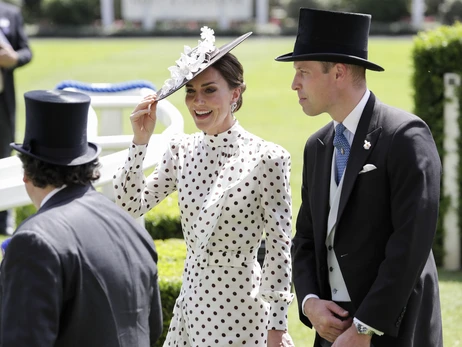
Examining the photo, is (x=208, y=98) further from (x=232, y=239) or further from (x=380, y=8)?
(x=380, y=8)

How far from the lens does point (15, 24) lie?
9711 millimetres

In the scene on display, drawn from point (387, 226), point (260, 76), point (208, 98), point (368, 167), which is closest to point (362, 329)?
point (387, 226)

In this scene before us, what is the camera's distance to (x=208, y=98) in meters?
3.96

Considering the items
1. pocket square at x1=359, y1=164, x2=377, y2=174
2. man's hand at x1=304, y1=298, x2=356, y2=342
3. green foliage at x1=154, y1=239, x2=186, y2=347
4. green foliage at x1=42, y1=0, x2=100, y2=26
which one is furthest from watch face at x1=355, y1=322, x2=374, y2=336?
green foliage at x1=42, y1=0, x2=100, y2=26

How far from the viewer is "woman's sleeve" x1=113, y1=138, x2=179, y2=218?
407cm

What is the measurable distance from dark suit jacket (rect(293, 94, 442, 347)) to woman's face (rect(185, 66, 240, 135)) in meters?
0.46

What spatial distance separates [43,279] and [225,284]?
124 centimetres

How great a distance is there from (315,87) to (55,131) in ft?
3.47

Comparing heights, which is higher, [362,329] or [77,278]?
[77,278]

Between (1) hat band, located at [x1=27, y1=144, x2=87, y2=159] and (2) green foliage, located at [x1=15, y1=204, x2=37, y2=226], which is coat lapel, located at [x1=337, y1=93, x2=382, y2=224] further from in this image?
(2) green foliage, located at [x1=15, y1=204, x2=37, y2=226]

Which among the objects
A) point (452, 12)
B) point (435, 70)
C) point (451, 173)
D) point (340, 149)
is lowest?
point (452, 12)

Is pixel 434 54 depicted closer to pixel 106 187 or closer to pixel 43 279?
pixel 106 187

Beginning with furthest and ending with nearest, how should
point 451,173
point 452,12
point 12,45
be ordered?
point 452,12, point 12,45, point 451,173

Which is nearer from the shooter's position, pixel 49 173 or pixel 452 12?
pixel 49 173
